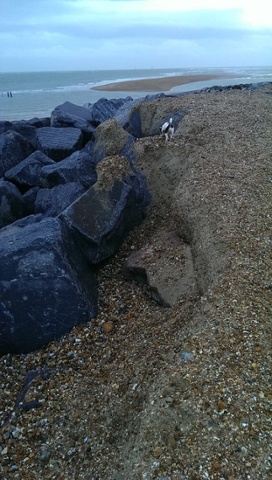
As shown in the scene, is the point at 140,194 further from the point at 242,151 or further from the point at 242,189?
the point at 242,151

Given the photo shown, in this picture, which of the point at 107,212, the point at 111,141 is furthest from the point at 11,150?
the point at 107,212

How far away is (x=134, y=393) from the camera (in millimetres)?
2967

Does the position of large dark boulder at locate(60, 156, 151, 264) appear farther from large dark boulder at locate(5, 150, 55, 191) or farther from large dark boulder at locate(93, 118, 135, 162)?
large dark boulder at locate(5, 150, 55, 191)

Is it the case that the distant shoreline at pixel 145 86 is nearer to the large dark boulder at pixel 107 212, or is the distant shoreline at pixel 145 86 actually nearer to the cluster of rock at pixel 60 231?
the cluster of rock at pixel 60 231

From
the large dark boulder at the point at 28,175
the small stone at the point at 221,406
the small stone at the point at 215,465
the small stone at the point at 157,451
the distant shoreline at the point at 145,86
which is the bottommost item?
the small stone at the point at 157,451

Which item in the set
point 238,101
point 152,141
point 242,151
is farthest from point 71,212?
point 238,101

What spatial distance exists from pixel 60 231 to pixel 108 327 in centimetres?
105

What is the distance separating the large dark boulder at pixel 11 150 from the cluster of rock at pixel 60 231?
28 centimetres

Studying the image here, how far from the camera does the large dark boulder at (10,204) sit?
617 centimetres

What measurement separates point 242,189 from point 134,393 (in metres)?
3.00

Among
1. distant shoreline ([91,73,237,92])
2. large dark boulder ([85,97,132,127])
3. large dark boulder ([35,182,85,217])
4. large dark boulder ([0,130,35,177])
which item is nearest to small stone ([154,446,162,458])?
large dark boulder ([35,182,85,217])

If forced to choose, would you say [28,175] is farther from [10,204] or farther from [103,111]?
[103,111]

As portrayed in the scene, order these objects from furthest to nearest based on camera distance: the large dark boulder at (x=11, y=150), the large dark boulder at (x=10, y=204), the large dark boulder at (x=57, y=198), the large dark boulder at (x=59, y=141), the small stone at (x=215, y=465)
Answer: the large dark boulder at (x=59, y=141) → the large dark boulder at (x=11, y=150) → the large dark boulder at (x=10, y=204) → the large dark boulder at (x=57, y=198) → the small stone at (x=215, y=465)

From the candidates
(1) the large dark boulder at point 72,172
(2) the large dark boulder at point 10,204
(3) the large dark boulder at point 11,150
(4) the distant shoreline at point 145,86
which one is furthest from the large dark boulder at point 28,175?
(4) the distant shoreline at point 145,86
